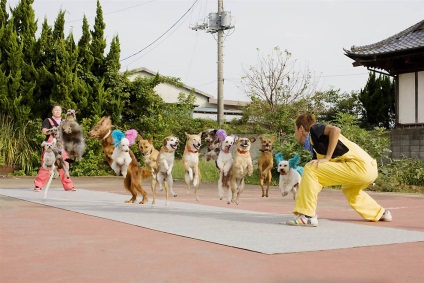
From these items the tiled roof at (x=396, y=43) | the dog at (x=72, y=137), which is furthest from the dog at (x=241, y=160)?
the tiled roof at (x=396, y=43)

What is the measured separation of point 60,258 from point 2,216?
388 centimetres

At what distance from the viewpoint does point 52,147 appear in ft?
38.9

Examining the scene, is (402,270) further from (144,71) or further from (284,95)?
(144,71)

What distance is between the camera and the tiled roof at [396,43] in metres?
21.9

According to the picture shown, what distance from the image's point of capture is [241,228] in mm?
7781

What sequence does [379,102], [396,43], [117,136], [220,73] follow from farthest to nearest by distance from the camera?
[220,73] → [379,102] → [396,43] → [117,136]

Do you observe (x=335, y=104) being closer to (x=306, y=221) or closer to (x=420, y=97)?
(x=420, y=97)

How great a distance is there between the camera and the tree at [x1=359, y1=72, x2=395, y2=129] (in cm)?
2766

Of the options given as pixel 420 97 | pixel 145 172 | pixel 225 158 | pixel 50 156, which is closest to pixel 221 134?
pixel 225 158

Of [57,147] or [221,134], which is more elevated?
[221,134]

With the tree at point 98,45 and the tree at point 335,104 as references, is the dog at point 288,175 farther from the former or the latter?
the tree at point 335,104

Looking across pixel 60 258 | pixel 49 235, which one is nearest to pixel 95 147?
pixel 49 235

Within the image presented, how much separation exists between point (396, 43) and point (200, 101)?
2853 centimetres

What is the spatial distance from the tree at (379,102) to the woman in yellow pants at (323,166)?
19.9 metres
